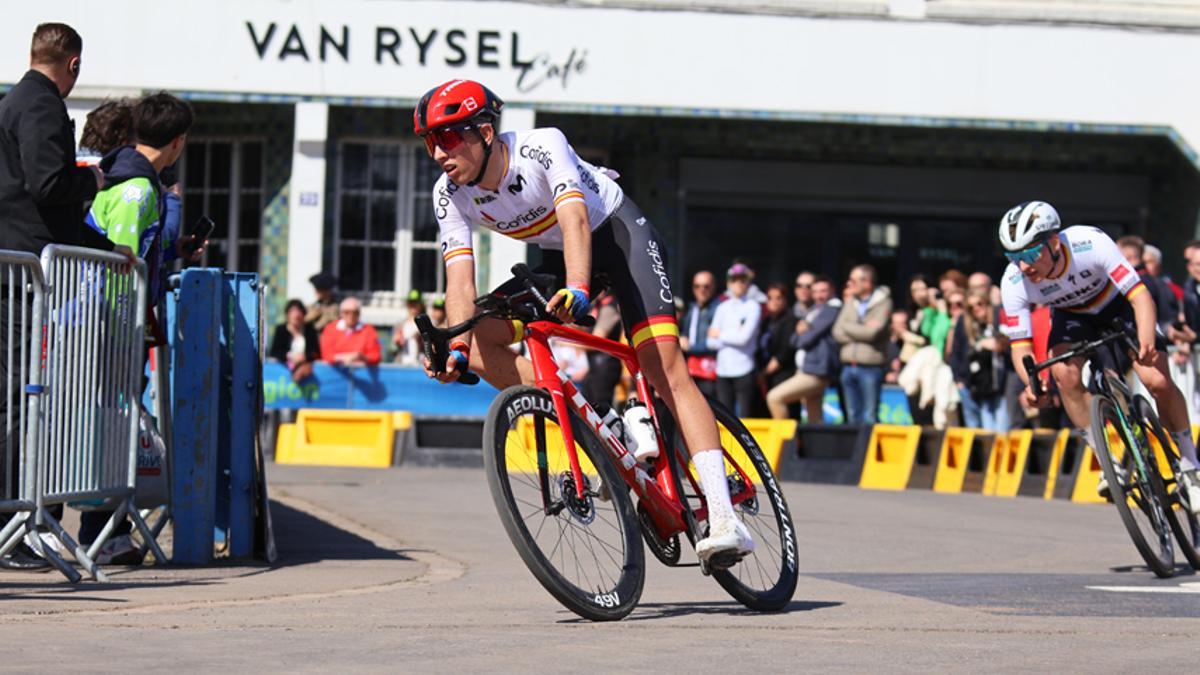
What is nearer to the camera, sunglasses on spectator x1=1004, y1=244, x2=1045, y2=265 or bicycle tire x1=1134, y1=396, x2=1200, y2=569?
sunglasses on spectator x1=1004, y1=244, x2=1045, y2=265

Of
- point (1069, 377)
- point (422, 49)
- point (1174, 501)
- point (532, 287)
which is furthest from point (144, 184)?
point (422, 49)

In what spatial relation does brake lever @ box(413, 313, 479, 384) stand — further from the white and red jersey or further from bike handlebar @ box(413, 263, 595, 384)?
Answer: the white and red jersey

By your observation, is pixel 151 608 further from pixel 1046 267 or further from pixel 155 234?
pixel 1046 267

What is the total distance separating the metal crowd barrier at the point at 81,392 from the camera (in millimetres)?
8461

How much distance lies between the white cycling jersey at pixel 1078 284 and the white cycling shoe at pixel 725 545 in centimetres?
350

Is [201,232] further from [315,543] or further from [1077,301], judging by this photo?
[1077,301]

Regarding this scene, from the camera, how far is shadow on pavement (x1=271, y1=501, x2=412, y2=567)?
10266 millimetres

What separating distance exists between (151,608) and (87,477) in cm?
146

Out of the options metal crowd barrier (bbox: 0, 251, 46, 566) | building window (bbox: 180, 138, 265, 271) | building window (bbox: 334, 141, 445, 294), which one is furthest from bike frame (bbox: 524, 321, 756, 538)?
building window (bbox: 180, 138, 265, 271)

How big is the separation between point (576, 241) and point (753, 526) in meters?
1.46

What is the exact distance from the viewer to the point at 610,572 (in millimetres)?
7355

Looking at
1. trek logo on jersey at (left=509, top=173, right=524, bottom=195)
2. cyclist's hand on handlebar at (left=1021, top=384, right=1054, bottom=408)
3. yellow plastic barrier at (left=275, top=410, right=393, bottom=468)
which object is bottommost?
yellow plastic barrier at (left=275, top=410, right=393, bottom=468)

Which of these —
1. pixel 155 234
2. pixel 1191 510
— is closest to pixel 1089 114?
pixel 1191 510

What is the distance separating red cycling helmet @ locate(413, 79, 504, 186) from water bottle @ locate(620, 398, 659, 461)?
1.00 meters
